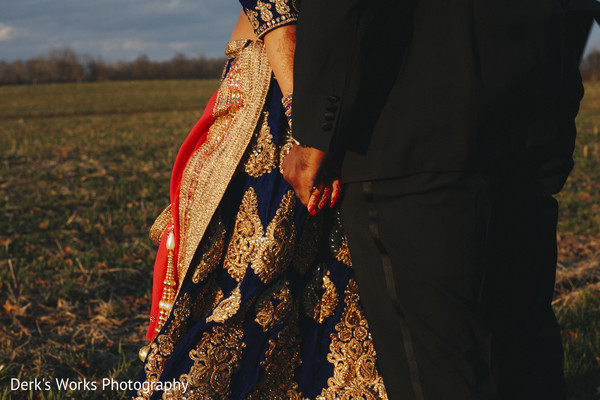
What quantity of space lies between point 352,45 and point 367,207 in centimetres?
41

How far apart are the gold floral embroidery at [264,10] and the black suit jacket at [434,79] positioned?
25 centimetres

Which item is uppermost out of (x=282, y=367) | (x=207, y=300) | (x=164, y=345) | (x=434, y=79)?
(x=434, y=79)

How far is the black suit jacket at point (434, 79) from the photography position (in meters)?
1.18

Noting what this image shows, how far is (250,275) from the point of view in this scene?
1643 mm

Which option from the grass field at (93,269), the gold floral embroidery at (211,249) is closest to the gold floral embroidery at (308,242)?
the gold floral embroidery at (211,249)

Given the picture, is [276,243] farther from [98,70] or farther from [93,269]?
[98,70]

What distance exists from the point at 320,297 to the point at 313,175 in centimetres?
58

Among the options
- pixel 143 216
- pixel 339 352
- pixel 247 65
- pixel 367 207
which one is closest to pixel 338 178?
pixel 367 207

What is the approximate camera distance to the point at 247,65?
5.68 feet

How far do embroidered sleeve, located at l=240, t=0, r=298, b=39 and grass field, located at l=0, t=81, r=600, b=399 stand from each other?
1776 mm

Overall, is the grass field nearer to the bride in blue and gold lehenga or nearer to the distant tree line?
the bride in blue and gold lehenga

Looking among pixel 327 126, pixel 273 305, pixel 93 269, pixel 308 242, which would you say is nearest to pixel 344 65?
pixel 327 126

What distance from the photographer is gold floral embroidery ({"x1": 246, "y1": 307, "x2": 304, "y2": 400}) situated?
170cm

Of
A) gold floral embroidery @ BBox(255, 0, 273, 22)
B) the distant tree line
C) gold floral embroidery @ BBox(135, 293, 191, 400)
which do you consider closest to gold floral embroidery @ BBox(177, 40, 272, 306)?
gold floral embroidery @ BBox(135, 293, 191, 400)
